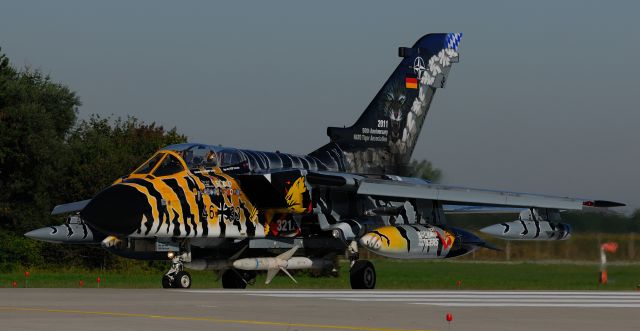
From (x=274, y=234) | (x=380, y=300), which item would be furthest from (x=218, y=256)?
(x=380, y=300)

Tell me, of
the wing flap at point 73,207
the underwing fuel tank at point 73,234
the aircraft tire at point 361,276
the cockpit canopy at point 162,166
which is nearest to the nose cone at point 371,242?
the aircraft tire at point 361,276

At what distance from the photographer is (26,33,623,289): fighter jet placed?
2339cm

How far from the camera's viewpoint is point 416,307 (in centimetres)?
1708

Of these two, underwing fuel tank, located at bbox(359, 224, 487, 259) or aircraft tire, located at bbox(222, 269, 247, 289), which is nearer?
underwing fuel tank, located at bbox(359, 224, 487, 259)

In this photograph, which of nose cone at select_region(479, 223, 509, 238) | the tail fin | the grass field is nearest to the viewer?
nose cone at select_region(479, 223, 509, 238)

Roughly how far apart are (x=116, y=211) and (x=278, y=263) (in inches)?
160

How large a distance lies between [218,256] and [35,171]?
22.5 meters

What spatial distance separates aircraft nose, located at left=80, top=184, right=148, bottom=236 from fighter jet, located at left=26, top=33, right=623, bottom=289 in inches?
0.7

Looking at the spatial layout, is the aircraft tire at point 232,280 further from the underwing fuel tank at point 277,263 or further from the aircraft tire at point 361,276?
the aircraft tire at point 361,276

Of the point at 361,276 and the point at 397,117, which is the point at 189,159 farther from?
the point at 397,117

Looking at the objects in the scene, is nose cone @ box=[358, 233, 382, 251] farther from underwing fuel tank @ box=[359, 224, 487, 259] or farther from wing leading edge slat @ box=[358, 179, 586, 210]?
wing leading edge slat @ box=[358, 179, 586, 210]

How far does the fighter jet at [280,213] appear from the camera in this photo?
23391 mm

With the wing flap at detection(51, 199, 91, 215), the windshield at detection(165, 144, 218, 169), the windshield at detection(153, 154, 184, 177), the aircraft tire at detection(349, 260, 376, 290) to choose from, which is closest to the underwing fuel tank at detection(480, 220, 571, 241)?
the aircraft tire at detection(349, 260, 376, 290)

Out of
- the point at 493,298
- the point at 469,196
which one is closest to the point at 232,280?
the point at 469,196
